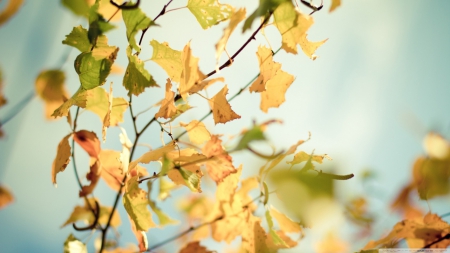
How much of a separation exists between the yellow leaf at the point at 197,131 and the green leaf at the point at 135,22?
0.38 ft

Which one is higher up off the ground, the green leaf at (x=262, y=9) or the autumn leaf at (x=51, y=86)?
the autumn leaf at (x=51, y=86)

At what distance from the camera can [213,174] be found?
33 centimetres

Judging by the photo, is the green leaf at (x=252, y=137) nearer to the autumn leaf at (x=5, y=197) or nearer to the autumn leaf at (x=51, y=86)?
the autumn leaf at (x=51, y=86)

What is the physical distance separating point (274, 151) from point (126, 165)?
0.16 m

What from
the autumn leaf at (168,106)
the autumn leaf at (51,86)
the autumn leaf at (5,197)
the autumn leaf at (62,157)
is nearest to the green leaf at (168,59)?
the autumn leaf at (168,106)

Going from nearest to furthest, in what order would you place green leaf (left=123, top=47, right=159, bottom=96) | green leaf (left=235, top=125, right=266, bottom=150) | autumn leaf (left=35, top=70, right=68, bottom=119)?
green leaf (left=235, top=125, right=266, bottom=150), green leaf (left=123, top=47, right=159, bottom=96), autumn leaf (left=35, top=70, right=68, bottom=119)

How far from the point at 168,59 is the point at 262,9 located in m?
0.13

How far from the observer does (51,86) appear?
54cm

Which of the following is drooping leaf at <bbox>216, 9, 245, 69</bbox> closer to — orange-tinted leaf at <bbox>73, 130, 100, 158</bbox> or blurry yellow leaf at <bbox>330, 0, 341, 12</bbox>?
blurry yellow leaf at <bbox>330, 0, 341, 12</bbox>

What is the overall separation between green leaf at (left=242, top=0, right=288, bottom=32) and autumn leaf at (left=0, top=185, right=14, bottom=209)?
21.3 inches

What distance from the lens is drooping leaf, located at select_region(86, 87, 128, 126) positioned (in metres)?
0.40

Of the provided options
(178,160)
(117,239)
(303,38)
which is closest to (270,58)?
(303,38)

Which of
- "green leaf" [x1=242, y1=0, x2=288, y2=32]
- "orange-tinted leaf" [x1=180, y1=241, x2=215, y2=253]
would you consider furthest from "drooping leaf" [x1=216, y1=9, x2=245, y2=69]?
"orange-tinted leaf" [x1=180, y1=241, x2=215, y2=253]

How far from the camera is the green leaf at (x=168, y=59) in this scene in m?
0.35
